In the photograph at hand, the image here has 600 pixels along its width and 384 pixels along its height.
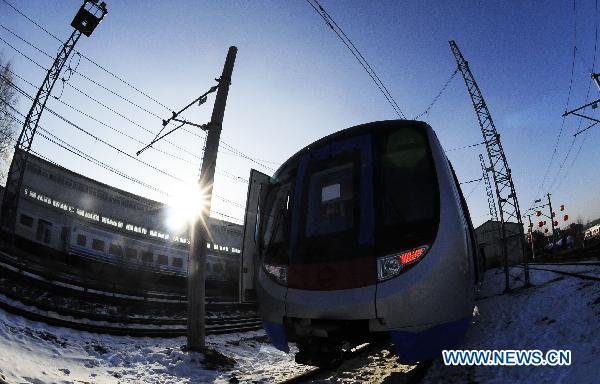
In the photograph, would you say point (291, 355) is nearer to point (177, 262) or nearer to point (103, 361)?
point (103, 361)

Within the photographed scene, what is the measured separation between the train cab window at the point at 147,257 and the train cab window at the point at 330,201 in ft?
83.1

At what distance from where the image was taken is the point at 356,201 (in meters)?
3.54

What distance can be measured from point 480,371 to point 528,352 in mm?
798

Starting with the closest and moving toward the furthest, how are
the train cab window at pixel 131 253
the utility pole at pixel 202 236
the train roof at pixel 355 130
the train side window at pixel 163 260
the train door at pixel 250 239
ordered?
1. the train roof at pixel 355 130
2. the train door at pixel 250 239
3. the utility pole at pixel 202 236
4. the train cab window at pixel 131 253
5. the train side window at pixel 163 260

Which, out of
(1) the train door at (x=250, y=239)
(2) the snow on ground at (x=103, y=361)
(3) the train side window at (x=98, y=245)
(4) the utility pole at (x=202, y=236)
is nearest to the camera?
(1) the train door at (x=250, y=239)

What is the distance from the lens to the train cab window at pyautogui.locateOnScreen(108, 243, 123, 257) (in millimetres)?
23953

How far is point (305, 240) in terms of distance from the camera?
372 centimetres

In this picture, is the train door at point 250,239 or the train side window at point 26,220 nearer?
the train door at point 250,239

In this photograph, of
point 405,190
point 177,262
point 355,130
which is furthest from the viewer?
point 177,262

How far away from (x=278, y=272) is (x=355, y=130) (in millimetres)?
1977

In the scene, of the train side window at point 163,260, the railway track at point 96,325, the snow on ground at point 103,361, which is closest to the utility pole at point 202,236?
the snow on ground at point 103,361

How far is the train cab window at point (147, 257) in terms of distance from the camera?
25.5 meters

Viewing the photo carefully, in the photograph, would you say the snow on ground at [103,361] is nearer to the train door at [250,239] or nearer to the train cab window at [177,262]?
the train door at [250,239]

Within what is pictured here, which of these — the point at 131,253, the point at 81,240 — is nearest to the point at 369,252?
the point at 81,240
